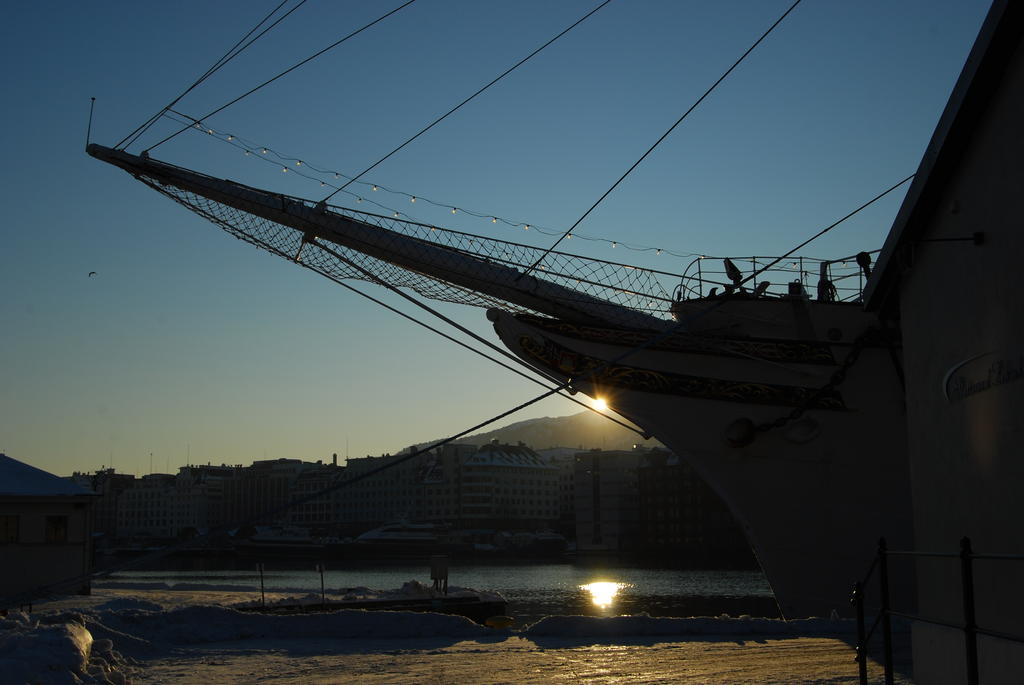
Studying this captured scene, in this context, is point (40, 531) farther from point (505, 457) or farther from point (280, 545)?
point (505, 457)

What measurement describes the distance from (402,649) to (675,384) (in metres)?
8.73

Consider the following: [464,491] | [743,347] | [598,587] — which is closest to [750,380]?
[743,347]

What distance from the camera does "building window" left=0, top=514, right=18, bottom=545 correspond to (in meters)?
23.5

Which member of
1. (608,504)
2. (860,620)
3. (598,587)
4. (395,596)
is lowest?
(598,587)

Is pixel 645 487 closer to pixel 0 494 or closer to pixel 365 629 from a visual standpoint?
pixel 0 494

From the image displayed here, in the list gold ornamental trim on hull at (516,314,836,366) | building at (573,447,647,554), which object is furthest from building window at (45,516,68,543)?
building at (573,447,647,554)

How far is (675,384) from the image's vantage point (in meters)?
18.6

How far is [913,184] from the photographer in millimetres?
7926

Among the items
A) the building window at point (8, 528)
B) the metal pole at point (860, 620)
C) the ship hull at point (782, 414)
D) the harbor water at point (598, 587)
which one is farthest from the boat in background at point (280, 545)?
the metal pole at point (860, 620)

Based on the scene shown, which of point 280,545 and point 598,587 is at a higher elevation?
point 280,545

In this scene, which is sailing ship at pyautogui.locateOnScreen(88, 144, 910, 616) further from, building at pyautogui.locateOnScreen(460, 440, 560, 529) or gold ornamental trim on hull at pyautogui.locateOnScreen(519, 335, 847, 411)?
building at pyautogui.locateOnScreen(460, 440, 560, 529)

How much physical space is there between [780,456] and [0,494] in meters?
17.0

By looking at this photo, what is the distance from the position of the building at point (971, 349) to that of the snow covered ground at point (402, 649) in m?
1.70

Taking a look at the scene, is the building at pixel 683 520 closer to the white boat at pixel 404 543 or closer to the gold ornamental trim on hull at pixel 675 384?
the white boat at pixel 404 543
